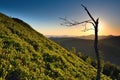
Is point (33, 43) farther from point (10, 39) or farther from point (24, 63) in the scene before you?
point (24, 63)

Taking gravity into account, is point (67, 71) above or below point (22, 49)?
below

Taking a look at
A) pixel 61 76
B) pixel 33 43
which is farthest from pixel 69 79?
pixel 33 43

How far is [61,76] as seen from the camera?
1200 inches

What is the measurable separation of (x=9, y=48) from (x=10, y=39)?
396 centimetres

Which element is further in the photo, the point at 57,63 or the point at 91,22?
the point at 57,63

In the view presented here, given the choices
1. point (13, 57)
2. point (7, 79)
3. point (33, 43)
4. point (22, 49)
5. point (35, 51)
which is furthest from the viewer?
point (33, 43)

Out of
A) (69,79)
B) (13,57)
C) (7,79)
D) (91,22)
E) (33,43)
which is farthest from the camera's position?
(33,43)

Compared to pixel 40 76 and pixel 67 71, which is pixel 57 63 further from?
pixel 40 76

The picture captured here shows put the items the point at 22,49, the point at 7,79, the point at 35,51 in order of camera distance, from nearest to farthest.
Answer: the point at 7,79
the point at 22,49
the point at 35,51

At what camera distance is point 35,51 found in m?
36.5

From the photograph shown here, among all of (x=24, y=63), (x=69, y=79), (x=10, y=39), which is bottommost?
(x=69, y=79)

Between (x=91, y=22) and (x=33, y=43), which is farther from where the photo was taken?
(x=33, y=43)

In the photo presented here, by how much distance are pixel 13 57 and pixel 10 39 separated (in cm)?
697

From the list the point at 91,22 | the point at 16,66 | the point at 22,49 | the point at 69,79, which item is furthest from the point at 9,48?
the point at 91,22
